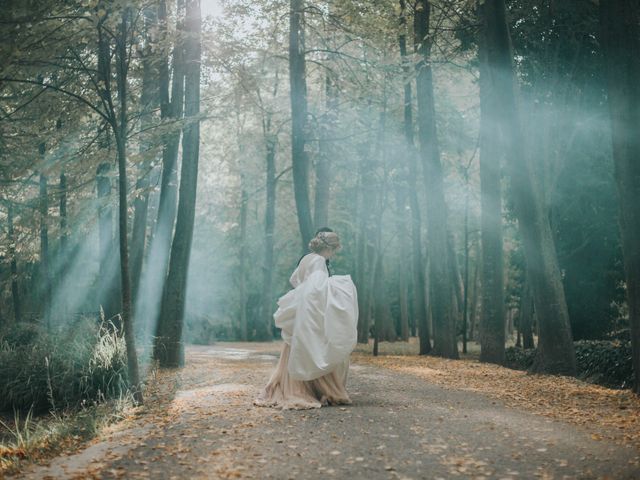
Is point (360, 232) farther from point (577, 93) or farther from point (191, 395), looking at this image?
point (191, 395)

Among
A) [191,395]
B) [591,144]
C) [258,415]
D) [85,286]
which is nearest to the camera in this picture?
[258,415]

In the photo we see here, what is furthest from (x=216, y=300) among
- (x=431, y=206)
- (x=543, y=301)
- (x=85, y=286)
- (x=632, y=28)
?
(x=632, y=28)

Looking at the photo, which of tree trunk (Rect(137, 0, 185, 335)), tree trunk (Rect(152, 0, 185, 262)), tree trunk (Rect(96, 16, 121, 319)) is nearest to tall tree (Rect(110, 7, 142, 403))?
tree trunk (Rect(96, 16, 121, 319))

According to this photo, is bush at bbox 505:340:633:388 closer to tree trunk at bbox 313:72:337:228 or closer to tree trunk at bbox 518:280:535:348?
tree trunk at bbox 518:280:535:348

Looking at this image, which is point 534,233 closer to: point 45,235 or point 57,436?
point 57,436

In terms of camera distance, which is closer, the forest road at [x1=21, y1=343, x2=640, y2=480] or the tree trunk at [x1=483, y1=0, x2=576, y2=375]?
the forest road at [x1=21, y1=343, x2=640, y2=480]

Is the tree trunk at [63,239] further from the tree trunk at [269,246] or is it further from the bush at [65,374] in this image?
the tree trunk at [269,246]

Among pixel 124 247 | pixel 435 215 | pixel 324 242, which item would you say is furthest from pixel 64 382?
pixel 435 215

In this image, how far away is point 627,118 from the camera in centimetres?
779

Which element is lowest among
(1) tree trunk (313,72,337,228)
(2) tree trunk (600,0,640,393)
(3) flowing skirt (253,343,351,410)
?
(3) flowing skirt (253,343,351,410)

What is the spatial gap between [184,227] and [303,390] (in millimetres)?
6736

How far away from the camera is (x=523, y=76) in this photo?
1673 cm

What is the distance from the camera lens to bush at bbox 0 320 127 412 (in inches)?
359

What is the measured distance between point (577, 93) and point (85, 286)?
65.6 feet
